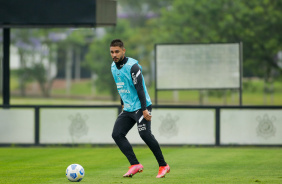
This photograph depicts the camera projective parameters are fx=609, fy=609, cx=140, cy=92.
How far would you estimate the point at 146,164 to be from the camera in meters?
11.6

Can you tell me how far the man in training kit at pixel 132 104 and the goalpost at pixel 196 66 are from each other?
9.55 m

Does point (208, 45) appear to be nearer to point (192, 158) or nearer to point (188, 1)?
point (192, 158)

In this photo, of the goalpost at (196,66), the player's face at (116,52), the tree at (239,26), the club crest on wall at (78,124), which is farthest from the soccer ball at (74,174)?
the tree at (239,26)

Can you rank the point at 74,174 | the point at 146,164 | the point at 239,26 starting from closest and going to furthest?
the point at 74,174 < the point at 146,164 < the point at 239,26

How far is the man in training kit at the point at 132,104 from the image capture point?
9.03 m

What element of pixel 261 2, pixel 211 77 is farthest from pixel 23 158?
pixel 261 2

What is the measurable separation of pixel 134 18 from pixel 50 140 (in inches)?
2681

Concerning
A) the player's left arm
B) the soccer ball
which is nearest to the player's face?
the player's left arm

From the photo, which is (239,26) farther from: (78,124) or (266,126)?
(78,124)

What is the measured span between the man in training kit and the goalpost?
955 cm

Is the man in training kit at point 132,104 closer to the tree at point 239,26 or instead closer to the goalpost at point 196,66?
the goalpost at point 196,66

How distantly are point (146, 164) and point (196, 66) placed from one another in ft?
26.5

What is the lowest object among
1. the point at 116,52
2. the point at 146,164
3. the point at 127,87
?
the point at 146,164

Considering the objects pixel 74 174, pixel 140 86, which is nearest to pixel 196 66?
pixel 140 86
